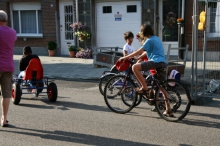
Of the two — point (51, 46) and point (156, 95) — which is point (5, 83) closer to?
point (156, 95)

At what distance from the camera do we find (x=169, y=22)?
50.3 ft

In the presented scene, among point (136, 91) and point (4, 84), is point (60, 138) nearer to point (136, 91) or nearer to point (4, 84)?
point (4, 84)

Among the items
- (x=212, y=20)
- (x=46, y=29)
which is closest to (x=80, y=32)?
(x=46, y=29)

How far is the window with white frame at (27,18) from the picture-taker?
776 inches

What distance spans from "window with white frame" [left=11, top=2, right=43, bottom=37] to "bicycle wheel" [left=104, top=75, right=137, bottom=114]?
1319 centimetres

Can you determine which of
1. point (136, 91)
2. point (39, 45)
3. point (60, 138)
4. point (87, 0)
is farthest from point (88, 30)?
point (60, 138)

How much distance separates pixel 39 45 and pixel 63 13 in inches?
95.3

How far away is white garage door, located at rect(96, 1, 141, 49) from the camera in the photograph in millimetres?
16297

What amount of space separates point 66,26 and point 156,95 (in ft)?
42.8

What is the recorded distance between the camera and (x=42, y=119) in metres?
6.59

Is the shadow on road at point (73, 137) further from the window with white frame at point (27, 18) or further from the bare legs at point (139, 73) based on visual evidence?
the window with white frame at point (27, 18)

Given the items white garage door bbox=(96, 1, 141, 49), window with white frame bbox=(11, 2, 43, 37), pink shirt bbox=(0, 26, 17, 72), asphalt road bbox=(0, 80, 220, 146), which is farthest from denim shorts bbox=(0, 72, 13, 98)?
window with white frame bbox=(11, 2, 43, 37)

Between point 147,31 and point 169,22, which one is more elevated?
point 169,22

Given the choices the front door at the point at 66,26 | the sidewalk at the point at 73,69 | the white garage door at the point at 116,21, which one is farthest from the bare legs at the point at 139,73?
the front door at the point at 66,26
